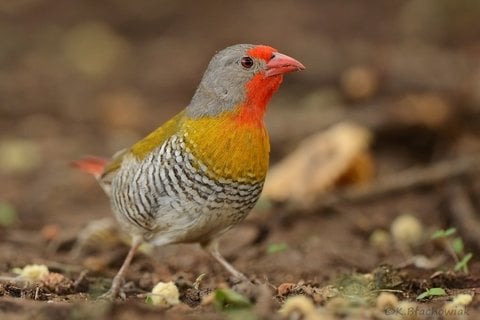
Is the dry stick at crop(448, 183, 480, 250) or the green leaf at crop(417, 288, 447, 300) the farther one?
the dry stick at crop(448, 183, 480, 250)

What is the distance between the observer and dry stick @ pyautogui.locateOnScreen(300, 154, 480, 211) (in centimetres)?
612

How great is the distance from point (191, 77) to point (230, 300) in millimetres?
6200

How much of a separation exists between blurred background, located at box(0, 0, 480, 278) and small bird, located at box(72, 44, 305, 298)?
1990mm

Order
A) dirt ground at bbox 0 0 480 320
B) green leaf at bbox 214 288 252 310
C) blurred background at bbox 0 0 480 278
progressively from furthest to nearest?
blurred background at bbox 0 0 480 278
dirt ground at bbox 0 0 480 320
green leaf at bbox 214 288 252 310

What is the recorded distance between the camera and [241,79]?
4363 mm

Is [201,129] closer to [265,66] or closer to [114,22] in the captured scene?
[265,66]

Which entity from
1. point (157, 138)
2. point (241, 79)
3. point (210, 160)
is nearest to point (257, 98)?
point (241, 79)

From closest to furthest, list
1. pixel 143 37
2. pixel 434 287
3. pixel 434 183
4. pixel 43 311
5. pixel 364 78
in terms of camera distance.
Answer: pixel 43 311, pixel 434 287, pixel 434 183, pixel 364 78, pixel 143 37

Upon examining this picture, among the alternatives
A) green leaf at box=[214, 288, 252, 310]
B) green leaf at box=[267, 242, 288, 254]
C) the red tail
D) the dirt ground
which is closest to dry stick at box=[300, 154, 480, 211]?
the dirt ground

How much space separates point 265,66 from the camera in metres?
4.37

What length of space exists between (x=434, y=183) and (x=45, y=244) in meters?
2.73

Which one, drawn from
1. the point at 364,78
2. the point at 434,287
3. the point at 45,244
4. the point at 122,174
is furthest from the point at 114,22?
the point at 434,287

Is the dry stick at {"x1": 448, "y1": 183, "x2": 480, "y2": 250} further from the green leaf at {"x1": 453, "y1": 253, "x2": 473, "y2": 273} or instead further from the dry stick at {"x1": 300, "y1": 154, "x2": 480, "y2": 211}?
the green leaf at {"x1": 453, "y1": 253, "x2": 473, "y2": 273}

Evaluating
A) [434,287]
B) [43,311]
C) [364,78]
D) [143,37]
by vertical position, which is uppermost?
[143,37]
